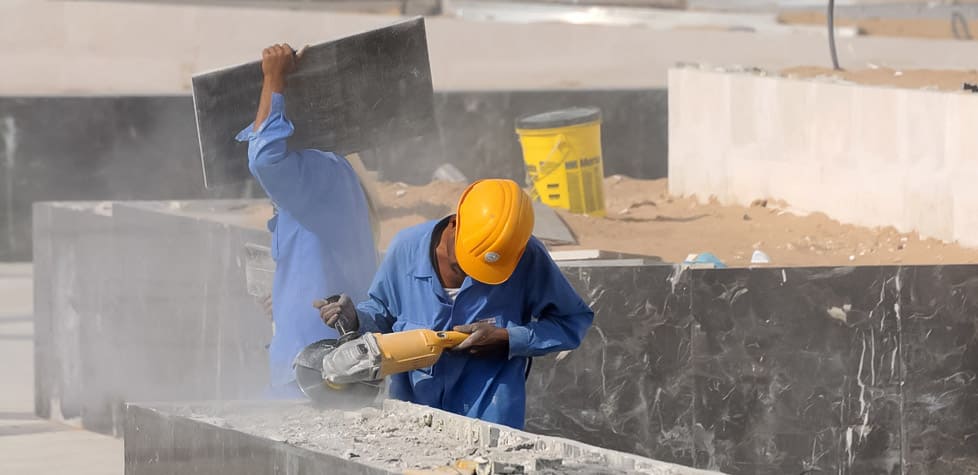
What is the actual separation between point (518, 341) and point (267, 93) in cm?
153

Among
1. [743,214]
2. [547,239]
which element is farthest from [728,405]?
[743,214]

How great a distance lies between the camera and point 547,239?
9133mm

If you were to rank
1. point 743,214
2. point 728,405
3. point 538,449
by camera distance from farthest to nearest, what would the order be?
point 743,214 → point 728,405 → point 538,449

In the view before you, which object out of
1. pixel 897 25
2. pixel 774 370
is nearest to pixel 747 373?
pixel 774 370

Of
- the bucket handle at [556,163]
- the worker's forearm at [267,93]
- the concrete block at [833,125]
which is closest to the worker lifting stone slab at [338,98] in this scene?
the worker's forearm at [267,93]

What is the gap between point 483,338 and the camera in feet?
16.6

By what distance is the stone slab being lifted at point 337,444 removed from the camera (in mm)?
4453

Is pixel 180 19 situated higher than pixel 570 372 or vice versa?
pixel 180 19

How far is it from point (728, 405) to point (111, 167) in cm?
915

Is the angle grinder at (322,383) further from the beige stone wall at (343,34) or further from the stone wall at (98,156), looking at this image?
the beige stone wall at (343,34)

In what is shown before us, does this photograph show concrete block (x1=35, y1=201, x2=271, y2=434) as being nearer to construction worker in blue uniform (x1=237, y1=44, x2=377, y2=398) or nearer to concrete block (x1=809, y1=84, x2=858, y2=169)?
construction worker in blue uniform (x1=237, y1=44, x2=377, y2=398)

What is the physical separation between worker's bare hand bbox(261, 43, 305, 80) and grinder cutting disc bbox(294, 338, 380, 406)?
1.37 m

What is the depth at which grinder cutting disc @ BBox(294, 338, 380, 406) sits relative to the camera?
515cm

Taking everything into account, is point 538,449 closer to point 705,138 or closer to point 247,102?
point 247,102
